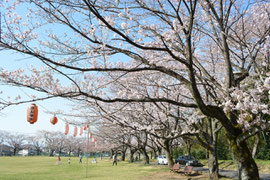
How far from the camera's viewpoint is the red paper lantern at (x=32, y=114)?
9.43 metres

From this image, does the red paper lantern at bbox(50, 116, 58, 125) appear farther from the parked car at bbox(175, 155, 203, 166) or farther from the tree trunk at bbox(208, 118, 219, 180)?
the parked car at bbox(175, 155, 203, 166)

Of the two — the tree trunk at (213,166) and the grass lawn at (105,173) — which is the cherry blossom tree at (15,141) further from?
the tree trunk at (213,166)

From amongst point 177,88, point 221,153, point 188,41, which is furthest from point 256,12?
point 221,153

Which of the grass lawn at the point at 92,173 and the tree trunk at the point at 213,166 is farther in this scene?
the grass lawn at the point at 92,173

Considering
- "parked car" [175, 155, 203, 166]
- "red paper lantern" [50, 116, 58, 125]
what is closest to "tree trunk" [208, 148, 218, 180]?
"red paper lantern" [50, 116, 58, 125]

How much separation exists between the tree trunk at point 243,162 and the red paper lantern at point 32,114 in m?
8.63

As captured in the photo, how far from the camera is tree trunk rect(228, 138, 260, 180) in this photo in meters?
5.30

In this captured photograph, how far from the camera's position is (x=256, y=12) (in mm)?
7934

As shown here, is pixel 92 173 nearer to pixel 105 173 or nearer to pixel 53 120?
pixel 105 173

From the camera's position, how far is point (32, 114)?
9469 millimetres

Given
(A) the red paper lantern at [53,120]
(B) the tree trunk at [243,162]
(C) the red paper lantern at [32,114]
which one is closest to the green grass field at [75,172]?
(A) the red paper lantern at [53,120]

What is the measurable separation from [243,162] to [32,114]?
29.5 feet

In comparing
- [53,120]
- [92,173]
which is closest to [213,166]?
[92,173]

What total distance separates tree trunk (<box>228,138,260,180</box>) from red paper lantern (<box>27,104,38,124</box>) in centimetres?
863
